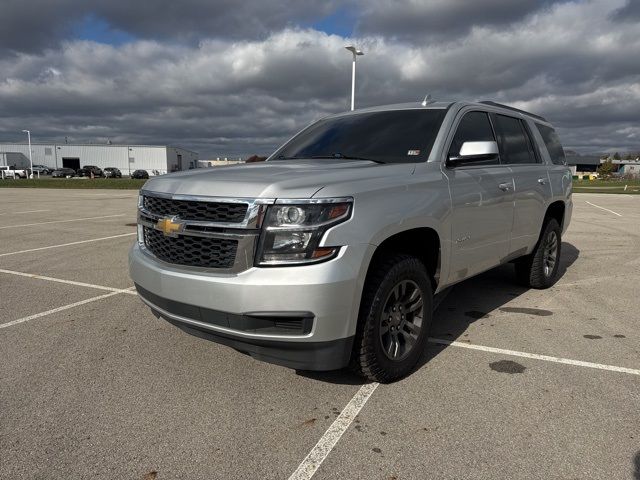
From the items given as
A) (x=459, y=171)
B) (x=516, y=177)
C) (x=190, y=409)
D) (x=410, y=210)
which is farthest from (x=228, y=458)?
(x=516, y=177)

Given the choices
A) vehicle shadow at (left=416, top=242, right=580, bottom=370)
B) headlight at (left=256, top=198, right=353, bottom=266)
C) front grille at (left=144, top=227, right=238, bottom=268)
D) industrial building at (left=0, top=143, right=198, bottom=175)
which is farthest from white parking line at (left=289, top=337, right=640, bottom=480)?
industrial building at (left=0, top=143, right=198, bottom=175)

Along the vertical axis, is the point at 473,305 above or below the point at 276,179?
below

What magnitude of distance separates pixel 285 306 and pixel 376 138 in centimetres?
197

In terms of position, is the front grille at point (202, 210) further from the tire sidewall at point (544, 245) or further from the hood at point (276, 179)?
the tire sidewall at point (544, 245)

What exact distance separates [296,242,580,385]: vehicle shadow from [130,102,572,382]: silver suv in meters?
0.40

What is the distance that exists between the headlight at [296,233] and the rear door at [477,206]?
1353 mm

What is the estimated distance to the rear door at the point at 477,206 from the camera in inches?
146

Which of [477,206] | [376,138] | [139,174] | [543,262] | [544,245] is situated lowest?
[543,262]

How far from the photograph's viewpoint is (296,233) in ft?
8.57

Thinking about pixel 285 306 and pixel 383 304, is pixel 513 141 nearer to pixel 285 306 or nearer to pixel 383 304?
pixel 383 304

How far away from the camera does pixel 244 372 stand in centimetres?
340

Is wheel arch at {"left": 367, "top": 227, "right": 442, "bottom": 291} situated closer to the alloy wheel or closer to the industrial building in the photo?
A: the alloy wheel

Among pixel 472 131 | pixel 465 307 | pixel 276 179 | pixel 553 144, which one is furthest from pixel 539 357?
pixel 553 144

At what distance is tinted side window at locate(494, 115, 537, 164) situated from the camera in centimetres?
470
